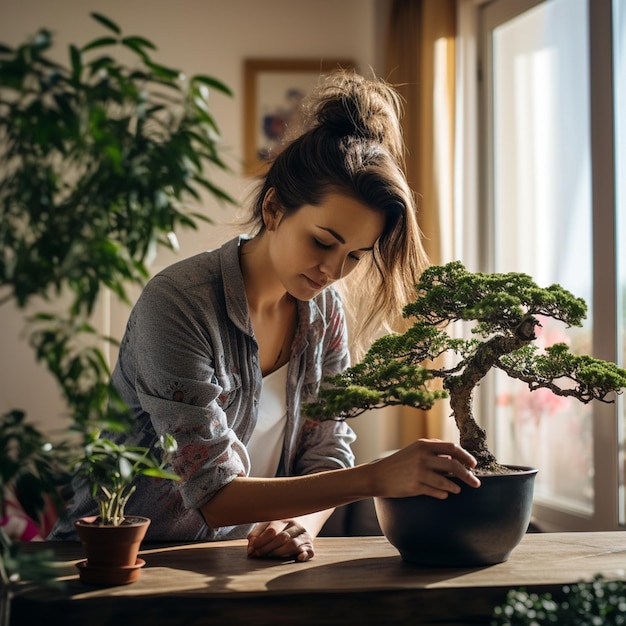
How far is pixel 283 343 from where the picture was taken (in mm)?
1883

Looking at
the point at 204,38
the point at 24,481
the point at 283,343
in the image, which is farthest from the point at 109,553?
the point at 204,38

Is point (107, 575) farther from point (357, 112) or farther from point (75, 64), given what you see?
point (357, 112)

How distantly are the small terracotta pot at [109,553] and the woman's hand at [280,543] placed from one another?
0.81 ft

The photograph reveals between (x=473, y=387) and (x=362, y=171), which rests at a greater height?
(x=362, y=171)

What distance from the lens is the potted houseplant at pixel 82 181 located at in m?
0.85

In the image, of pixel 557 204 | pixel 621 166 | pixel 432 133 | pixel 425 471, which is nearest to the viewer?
pixel 425 471

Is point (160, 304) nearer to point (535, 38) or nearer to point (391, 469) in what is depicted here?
point (391, 469)

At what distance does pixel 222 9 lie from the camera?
14.2 ft

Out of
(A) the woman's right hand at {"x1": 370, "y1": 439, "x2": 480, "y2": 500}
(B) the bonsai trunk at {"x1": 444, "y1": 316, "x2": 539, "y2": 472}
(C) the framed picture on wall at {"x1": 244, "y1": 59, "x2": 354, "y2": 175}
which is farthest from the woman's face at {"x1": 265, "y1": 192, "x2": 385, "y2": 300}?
(C) the framed picture on wall at {"x1": 244, "y1": 59, "x2": 354, "y2": 175}

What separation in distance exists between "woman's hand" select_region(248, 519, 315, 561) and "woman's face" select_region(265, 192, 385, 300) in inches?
18.9

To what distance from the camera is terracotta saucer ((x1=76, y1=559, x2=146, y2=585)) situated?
1.17m

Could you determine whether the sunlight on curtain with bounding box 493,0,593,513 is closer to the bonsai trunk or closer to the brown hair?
the brown hair

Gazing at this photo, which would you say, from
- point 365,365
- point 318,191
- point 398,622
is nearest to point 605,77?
point 318,191

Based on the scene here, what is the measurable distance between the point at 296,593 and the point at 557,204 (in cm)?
232
